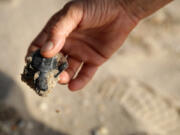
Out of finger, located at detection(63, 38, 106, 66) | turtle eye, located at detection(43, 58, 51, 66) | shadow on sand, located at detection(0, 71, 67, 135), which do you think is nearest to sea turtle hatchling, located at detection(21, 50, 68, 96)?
turtle eye, located at detection(43, 58, 51, 66)

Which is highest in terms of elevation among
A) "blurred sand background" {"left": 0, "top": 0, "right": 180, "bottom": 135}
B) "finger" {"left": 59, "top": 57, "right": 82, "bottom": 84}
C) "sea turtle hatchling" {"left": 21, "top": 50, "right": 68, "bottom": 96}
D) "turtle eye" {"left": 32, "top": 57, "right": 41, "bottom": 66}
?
"turtle eye" {"left": 32, "top": 57, "right": 41, "bottom": 66}

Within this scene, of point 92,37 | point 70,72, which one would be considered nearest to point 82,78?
point 70,72

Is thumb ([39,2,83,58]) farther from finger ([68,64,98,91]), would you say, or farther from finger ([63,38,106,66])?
finger ([68,64,98,91])

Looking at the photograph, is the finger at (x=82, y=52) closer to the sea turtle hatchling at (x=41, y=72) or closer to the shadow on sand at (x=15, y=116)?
the sea turtle hatchling at (x=41, y=72)

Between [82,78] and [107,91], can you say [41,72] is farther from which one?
[107,91]

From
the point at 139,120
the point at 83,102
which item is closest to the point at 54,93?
the point at 83,102

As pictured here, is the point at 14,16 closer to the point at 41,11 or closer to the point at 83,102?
the point at 41,11
